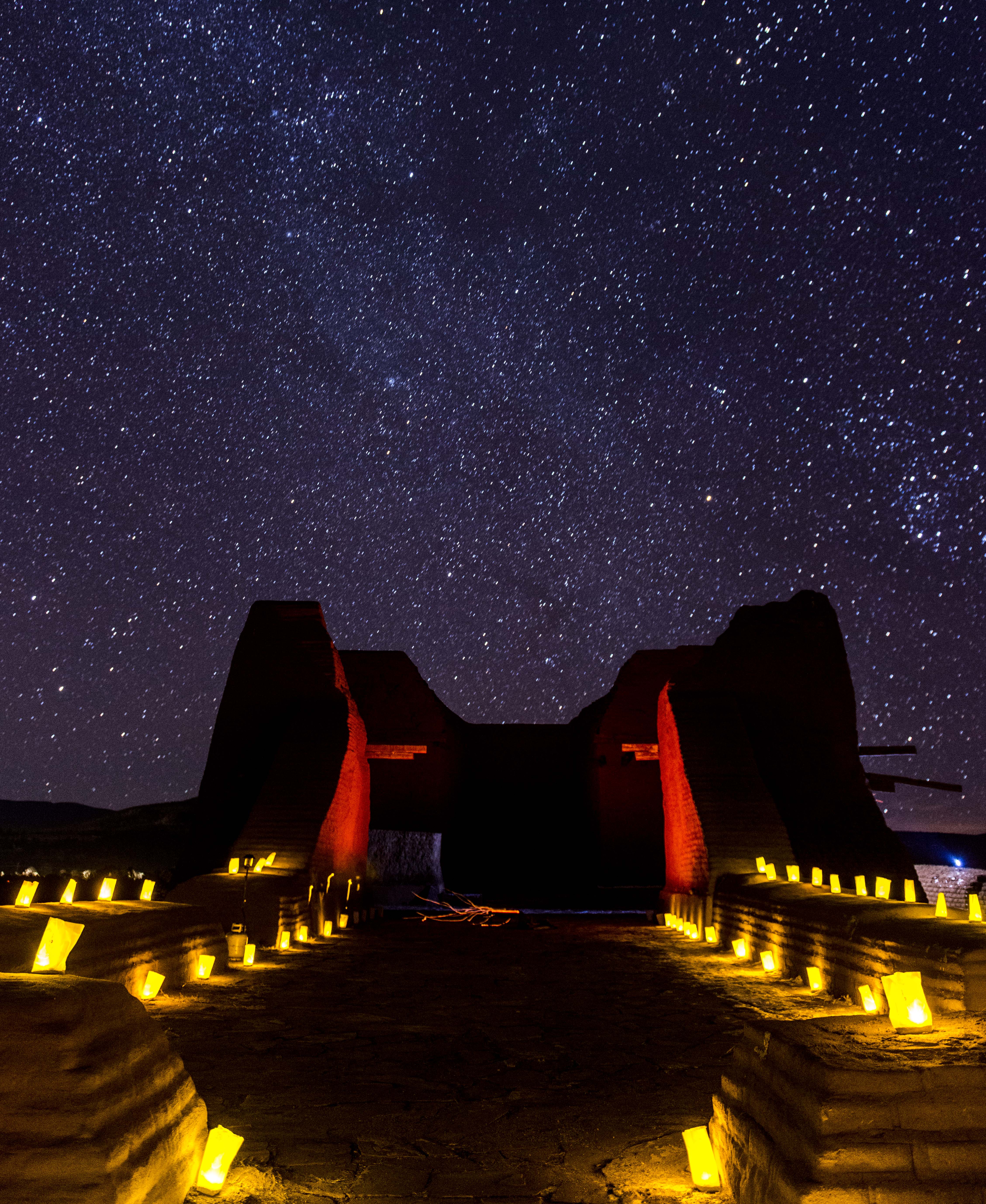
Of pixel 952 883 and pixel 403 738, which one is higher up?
pixel 403 738

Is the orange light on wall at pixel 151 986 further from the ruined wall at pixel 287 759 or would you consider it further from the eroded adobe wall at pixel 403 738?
the eroded adobe wall at pixel 403 738

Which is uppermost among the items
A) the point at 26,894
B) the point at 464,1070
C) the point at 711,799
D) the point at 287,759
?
the point at 287,759

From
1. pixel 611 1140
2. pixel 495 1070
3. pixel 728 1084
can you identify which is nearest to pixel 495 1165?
pixel 611 1140

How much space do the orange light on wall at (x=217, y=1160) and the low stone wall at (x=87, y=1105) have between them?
0.03 m

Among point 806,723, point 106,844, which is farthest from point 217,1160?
point 106,844

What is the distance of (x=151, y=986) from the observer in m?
5.61

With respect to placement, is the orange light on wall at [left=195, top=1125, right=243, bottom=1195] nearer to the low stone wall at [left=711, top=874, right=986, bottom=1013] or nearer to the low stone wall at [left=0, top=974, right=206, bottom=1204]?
the low stone wall at [left=0, top=974, right=206, bottom=1204]

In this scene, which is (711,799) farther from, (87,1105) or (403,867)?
(87,1105)

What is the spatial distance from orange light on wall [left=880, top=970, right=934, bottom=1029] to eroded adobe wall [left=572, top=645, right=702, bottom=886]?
1307 centimetres

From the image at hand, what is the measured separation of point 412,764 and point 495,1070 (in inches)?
568

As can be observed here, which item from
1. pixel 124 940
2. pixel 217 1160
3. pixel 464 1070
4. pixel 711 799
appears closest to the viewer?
pixel 217 1160

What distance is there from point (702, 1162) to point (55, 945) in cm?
260

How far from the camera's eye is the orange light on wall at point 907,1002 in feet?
10.2

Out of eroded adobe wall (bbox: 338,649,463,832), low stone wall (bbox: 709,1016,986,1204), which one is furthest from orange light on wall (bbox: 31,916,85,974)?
eroded adobe wall (bbox: 338,649,463,832)
